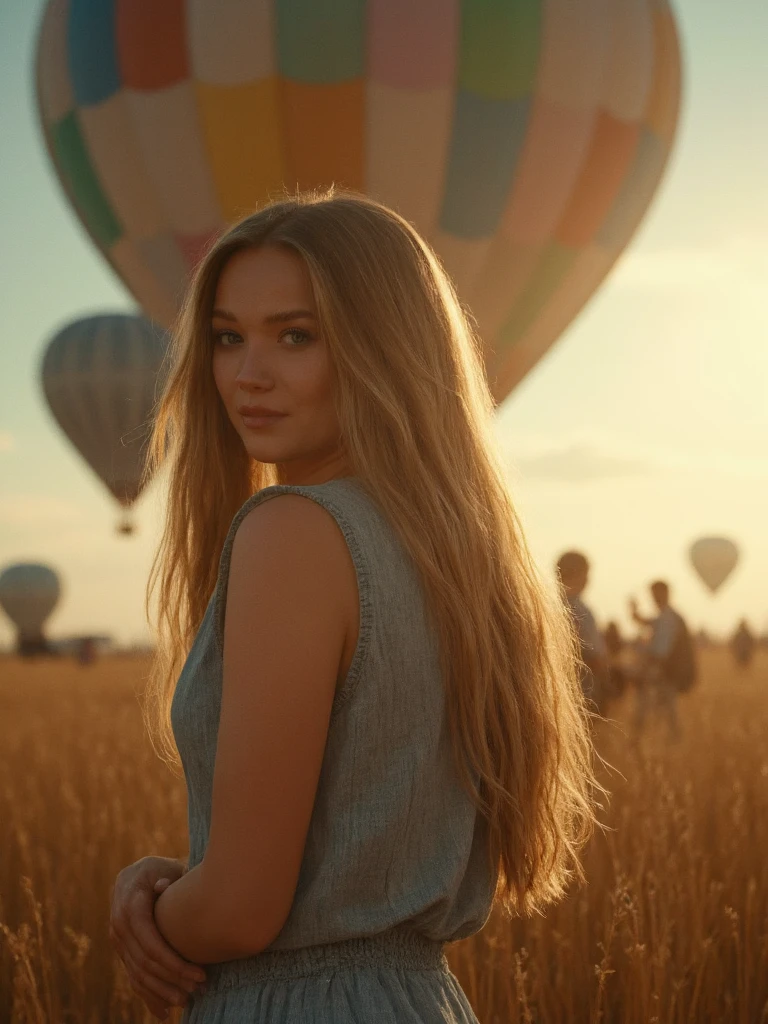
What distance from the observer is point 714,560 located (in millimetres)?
38656

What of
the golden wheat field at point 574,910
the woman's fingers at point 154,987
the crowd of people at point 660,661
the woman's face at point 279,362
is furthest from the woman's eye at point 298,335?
the crowd of people at point 660,661

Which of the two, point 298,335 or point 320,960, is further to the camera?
point 298,335

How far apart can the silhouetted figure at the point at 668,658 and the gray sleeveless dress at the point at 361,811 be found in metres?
8.02

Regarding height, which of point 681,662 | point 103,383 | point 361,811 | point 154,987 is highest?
point 103,383

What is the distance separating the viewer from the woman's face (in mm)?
1617

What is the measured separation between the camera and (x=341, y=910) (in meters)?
1.45

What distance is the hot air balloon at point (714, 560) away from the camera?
1516 inches

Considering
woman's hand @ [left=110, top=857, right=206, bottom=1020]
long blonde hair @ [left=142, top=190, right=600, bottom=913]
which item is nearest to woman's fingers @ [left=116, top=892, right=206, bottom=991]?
woman's hand @ [left=110, top=857, right=206, bottom=1020]

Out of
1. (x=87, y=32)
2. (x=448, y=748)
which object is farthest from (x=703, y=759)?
(x=87, y=32)

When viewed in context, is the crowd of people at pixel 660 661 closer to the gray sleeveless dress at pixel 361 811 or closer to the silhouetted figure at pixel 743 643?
the gray sleeveless dress at pixel 361 811

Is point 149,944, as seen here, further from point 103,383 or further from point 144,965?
point 103,383

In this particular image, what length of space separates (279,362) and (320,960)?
770mm

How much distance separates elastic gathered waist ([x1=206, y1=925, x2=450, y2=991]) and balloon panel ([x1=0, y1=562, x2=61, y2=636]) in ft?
156

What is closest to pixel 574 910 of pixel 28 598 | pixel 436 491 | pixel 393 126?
pixel 436 491
